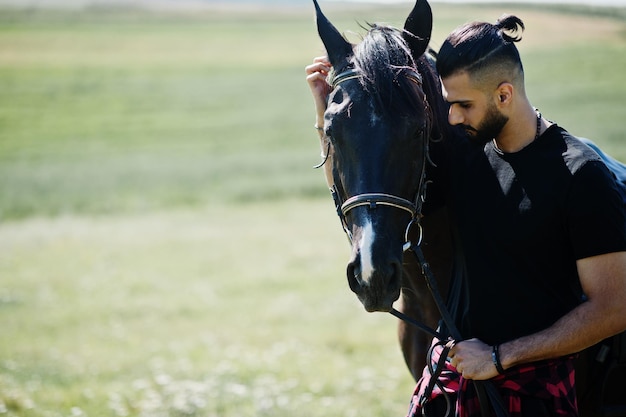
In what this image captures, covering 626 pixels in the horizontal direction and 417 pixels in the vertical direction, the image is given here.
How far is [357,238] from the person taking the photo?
257 cm

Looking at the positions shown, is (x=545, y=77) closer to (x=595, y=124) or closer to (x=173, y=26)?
(x=595, y=124)

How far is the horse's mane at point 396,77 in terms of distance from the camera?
2.72m

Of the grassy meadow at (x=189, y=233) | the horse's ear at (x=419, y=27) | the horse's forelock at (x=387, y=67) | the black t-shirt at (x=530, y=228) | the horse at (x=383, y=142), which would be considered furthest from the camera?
the grassy meadow at (x=189, y=233)

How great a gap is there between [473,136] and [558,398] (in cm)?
106

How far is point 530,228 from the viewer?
249 centimetres

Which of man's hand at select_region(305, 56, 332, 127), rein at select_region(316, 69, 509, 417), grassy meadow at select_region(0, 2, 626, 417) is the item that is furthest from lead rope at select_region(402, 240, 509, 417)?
grassy meadow at select_region(0, 2, 626, 417)

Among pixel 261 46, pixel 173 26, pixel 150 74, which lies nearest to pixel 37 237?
pixel 150 74

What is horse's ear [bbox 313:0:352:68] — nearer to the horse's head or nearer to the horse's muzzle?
the horse's head

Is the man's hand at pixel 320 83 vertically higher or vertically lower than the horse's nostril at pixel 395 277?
higher

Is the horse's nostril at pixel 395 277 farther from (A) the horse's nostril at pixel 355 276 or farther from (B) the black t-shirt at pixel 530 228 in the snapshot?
(B) the black t-shirt at pixel 530 228

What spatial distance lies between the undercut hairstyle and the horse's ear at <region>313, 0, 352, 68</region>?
54 cm

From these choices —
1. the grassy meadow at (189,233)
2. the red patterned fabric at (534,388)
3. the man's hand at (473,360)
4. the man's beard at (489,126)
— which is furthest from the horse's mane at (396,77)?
the red patterned fabric at (534,388)

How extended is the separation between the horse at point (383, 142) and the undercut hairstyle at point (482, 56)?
8.8 inches

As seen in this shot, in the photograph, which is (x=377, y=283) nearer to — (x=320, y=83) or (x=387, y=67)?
(x=387, y=67)
